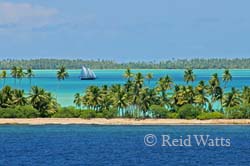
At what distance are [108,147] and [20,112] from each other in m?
55.7

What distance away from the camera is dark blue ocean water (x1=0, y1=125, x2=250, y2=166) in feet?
392

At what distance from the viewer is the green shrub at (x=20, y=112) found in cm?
18925

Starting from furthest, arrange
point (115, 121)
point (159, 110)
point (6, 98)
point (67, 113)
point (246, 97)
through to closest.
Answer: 1. point (6, 98)
2. point (67, 113)
3. point (246, 97)
4. point (159, 110)
5. point (115, 121)

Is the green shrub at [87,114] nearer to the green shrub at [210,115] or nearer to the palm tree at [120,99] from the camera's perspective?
the palm tree at [120,99]

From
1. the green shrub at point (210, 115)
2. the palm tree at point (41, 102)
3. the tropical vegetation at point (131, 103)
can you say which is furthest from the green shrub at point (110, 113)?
the green shrub at point (210, 115)

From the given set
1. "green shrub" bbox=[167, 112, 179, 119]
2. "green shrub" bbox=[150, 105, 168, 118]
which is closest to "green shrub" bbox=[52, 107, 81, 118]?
"green shrub" bbox=[150, 105, 168, 118]

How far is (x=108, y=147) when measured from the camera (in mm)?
138750

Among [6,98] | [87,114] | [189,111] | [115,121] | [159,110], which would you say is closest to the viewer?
[115,121]

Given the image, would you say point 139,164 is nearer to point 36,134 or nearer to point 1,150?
point 1,150

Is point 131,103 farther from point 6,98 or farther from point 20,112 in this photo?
point 6,98

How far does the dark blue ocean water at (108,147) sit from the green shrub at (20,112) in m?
10.1

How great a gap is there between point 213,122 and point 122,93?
2308 centimetres

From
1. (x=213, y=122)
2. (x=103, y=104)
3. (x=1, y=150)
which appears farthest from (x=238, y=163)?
(x=103, y=104)

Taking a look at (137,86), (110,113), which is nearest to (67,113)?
(110,113)
